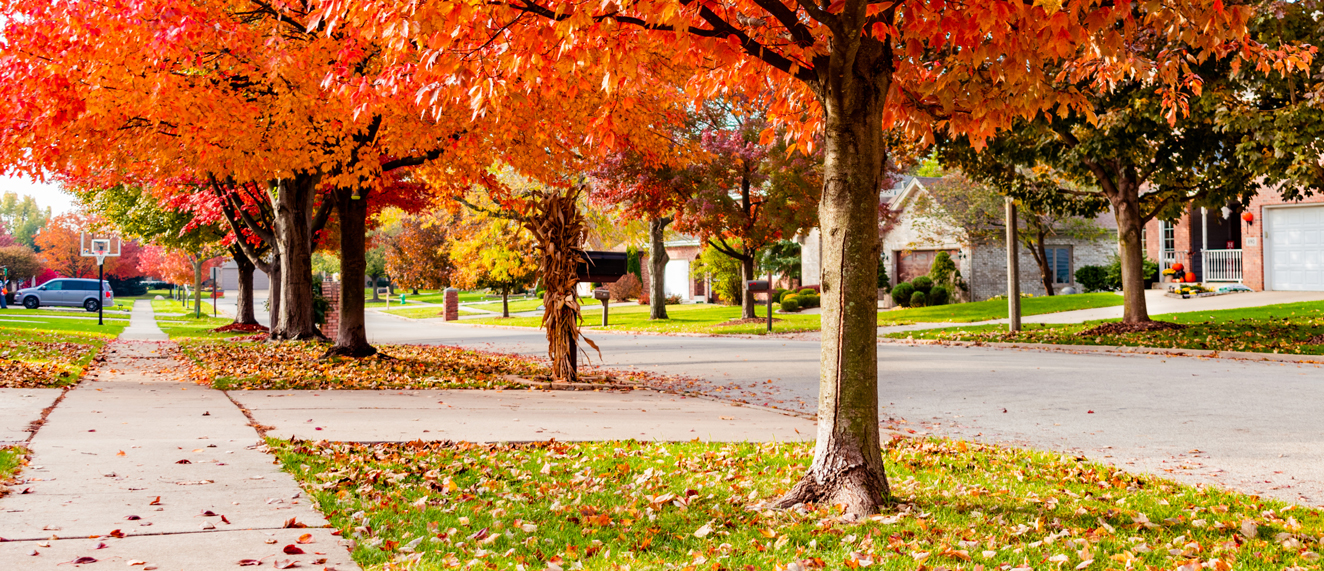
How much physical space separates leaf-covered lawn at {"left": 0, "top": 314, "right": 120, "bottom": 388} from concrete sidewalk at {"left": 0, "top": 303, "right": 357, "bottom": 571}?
2907 mm

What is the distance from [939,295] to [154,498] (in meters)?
33.6

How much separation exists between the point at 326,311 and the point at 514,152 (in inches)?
555

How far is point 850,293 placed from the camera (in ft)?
17.4

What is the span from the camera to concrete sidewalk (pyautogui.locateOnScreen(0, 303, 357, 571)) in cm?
420

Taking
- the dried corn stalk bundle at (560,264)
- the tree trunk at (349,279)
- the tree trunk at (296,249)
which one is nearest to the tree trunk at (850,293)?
the dried corn stalk bundle at (560,264)

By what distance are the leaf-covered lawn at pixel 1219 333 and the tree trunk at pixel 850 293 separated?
13098mm

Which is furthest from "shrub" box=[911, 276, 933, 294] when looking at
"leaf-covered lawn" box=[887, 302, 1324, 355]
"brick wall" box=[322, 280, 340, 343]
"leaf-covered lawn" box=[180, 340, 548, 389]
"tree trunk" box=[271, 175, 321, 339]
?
"tree trunk" box=[271, 175, 321, 339]

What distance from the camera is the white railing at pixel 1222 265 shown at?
3309cm

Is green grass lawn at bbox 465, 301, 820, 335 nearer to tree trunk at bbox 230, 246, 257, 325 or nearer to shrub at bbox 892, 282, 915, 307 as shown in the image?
shrub at bbox 892, 282, 915, 307

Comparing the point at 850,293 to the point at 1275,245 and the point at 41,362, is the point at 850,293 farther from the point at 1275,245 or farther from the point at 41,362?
the point at 1275,245

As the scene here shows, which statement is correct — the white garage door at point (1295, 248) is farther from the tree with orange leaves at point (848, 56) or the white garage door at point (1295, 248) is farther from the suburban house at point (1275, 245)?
the tree with orange leaves at point (848, 56)

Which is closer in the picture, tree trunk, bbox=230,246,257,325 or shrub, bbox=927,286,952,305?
tree trunk, bbox=230,246,257,325

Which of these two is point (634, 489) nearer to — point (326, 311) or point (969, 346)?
point (969, 346)

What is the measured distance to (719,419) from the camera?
9.43 meters
